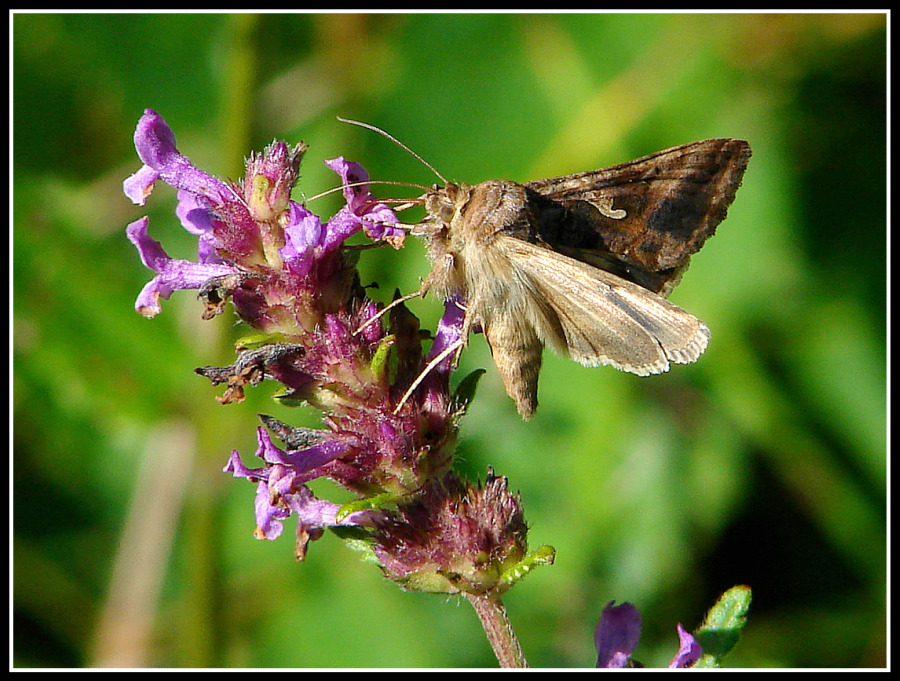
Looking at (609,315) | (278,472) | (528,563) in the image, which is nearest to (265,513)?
(278,472)

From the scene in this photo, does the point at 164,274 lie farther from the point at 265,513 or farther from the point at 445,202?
the point at 445,202

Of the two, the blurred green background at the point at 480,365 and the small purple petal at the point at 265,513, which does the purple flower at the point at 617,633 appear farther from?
the blurred green background at the point at 480,365

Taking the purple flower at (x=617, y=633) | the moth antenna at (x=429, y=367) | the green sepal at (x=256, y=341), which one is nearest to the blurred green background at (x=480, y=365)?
the purple flower at (x=617, y=633)

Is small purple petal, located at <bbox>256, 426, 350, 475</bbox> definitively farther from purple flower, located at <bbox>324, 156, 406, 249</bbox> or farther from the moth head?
the moth head

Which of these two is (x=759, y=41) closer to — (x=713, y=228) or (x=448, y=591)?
(x=713, y=228)

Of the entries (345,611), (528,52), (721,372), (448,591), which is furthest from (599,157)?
(448,591)

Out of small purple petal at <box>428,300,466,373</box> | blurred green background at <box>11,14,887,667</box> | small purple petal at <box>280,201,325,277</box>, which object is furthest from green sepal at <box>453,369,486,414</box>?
blurred green background at <box>11,14,887,667</box>
